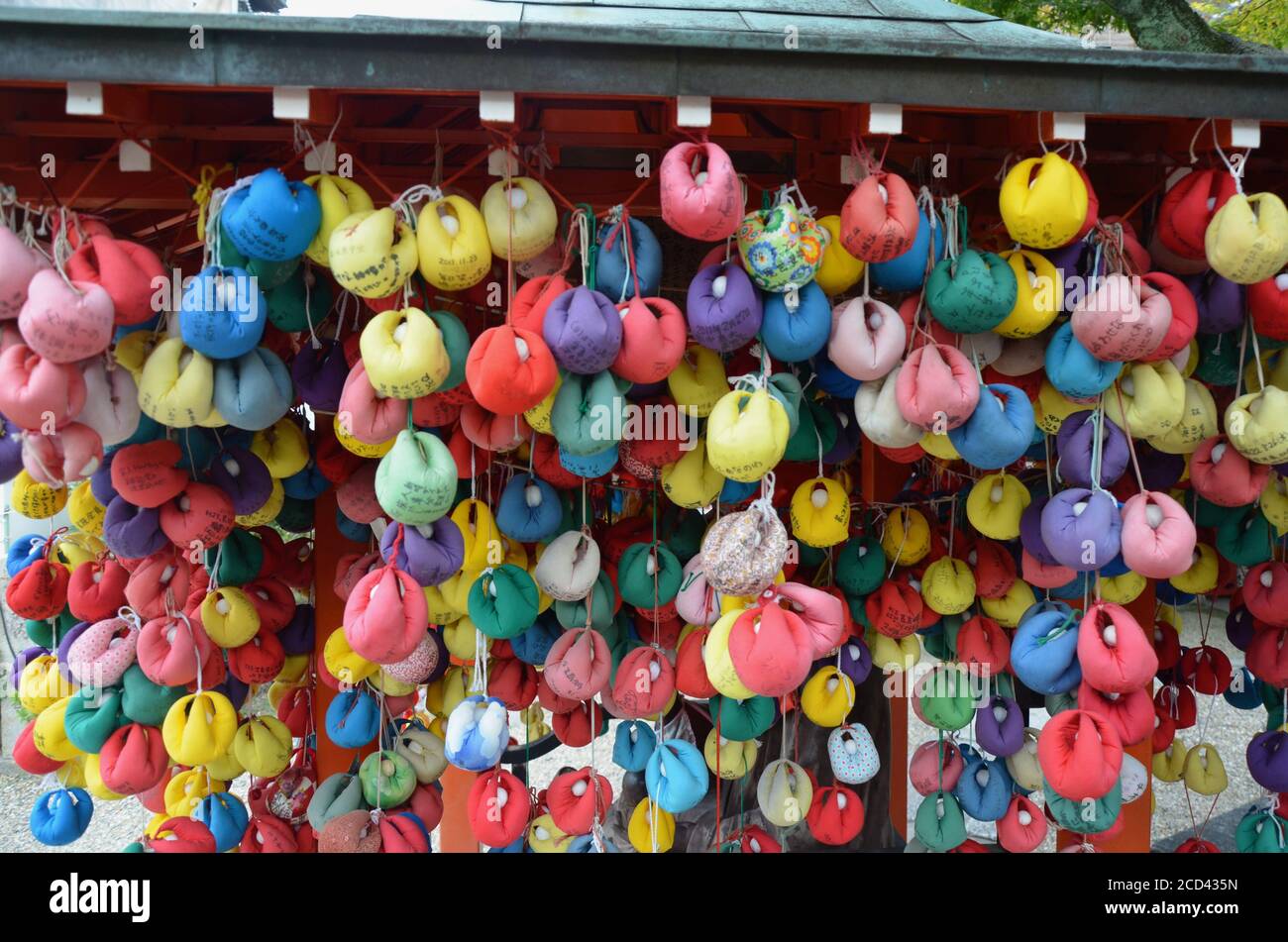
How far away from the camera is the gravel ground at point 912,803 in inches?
196

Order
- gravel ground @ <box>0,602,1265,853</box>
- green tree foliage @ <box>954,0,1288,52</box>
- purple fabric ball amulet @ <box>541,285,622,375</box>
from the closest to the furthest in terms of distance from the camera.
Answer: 1. purple fabric ball amulet @ <box>541,285,622,375</box>
2. green tree foliage @ <box>954,0,1288,52</box>
3. gravel ground @ <box>0,602,1265,853</box>

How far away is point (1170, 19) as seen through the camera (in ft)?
12.7

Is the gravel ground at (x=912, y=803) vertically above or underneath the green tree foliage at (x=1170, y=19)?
underneath

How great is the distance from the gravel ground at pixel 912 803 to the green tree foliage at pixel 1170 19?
303 centimetres

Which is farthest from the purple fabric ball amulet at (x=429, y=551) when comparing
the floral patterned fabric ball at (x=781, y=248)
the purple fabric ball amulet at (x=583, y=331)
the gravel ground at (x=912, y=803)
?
the gravel ground at (x=912, y=803)

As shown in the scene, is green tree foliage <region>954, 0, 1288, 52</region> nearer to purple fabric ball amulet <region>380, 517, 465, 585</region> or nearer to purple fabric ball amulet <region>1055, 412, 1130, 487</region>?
purple fabric ball amulet <region>1055, 412, 1130, 487</region>

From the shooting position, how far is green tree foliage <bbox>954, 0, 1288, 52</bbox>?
12.4 feet

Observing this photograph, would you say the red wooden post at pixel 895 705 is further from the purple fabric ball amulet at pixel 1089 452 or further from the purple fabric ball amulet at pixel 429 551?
the purple fabric ball amulet at pixel 429 551

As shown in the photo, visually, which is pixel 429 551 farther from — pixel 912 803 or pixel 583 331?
pixel 912 803

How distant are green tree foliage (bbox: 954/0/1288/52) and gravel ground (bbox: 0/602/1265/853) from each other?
3031mm

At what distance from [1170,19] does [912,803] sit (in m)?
4.15

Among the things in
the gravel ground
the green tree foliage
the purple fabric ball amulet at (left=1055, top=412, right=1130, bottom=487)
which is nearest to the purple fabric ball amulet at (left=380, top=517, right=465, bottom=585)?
the purple fabric ball amulet at (left=1055, top=412, right=1130, bottom=487)

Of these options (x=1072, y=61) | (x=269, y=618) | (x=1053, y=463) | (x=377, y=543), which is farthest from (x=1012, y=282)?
(x=269, y=618)

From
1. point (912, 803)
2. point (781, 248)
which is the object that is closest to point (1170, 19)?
point (781, 248)
